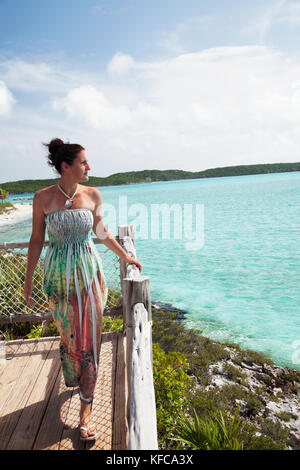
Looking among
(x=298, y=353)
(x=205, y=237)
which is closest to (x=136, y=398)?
(x=298, y=353)

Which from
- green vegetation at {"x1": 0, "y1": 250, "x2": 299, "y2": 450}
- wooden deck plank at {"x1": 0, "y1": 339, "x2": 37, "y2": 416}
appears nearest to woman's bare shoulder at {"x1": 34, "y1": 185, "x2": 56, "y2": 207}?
wooden deck plank at {"x1": 0, "y1": 339, "x2": 37, "y2": 416}

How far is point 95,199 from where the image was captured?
8.30 feet

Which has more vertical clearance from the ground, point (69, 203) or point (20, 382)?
point (69, 203)

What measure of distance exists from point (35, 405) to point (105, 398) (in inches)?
25.4

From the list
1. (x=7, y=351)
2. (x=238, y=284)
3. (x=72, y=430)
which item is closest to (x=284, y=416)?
(x=72, y=430)

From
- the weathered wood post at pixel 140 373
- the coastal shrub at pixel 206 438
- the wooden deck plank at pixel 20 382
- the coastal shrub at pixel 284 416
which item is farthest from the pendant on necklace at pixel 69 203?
the coastal shrub at pixel 284 416

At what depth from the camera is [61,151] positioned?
2252 mm

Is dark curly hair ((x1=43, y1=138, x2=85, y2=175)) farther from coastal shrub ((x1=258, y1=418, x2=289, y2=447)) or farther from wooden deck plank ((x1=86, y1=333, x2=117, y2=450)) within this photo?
coastal shrub ((x1=258, y1=418, x2=289, y2=447))

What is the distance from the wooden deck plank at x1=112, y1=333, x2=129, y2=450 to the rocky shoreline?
2175mm

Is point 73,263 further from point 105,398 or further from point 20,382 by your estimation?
point 20,382

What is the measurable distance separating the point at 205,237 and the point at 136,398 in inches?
861

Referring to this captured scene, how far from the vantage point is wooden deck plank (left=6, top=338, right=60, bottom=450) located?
94.5 inches

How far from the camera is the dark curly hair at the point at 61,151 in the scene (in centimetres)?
225

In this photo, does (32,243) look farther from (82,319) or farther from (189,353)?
(189,353)
